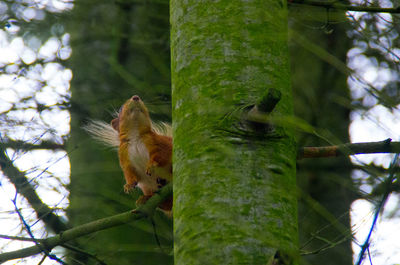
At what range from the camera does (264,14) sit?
1.75 metres

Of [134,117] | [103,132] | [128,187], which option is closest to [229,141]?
[128,187]

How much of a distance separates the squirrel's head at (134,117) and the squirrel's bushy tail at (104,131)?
0.15m

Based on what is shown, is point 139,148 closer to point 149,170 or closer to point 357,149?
point 149,170

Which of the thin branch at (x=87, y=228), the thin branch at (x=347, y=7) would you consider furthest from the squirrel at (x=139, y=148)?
the thin branch at (x=347, y=7)

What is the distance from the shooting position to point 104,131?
12.3ft

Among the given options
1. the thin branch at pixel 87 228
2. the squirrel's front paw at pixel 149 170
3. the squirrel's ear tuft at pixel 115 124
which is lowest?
the thin branch at pixel 87 228

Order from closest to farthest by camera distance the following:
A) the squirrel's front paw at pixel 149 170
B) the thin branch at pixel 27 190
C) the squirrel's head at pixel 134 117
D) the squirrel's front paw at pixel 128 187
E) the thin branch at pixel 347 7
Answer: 1. the thin branch at pixel 347 7
2. the thin branch at pixel 27 190
3. the squirrel's front paw at pixel 149 170
4. the squirrel's front paw at pixel 128 187
5. the squirrel's head at pixel 134 117

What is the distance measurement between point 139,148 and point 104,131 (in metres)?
0.37

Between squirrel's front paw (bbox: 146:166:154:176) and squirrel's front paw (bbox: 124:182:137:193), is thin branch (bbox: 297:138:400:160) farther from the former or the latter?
squirrel's front paw (bbox: 124:182:137:193)

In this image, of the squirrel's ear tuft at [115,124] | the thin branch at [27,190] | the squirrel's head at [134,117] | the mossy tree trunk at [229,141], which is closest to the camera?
the mossy tree trunk at [229,141]

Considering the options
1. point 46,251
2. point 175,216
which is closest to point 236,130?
point 175,216

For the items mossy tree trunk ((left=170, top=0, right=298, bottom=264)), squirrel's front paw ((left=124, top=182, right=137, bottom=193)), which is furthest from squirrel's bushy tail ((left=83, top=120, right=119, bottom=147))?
mossy tree trunk ((left=170, top=0, right=298, bottom=264))

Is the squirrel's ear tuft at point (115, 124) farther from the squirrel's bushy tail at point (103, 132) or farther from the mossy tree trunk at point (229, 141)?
the mossy tree trunk at point (229, 141)

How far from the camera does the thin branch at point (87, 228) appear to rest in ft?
7.22
